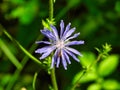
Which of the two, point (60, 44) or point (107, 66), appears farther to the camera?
point (107, 66)

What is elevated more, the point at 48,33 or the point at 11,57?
the point at 11,57

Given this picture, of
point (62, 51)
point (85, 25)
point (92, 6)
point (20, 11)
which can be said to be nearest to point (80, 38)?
point (85, 25)

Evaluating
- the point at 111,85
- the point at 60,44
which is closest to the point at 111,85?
the point at 111,85

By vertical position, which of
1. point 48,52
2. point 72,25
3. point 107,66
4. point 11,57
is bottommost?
point 48,52

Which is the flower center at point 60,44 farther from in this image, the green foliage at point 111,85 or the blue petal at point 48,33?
the green foliage at point 111,85

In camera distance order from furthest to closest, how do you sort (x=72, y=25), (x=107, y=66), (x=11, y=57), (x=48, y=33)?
(x=72, y=25) < (x=107, y=66) < (x=11, y=57) < (x=48, y=33)

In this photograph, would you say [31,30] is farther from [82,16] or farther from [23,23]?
[82,16]

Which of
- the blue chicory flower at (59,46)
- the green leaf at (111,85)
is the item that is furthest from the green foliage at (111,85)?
the blue chicory flower at (59,46)

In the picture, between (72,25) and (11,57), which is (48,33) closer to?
(11,57)
